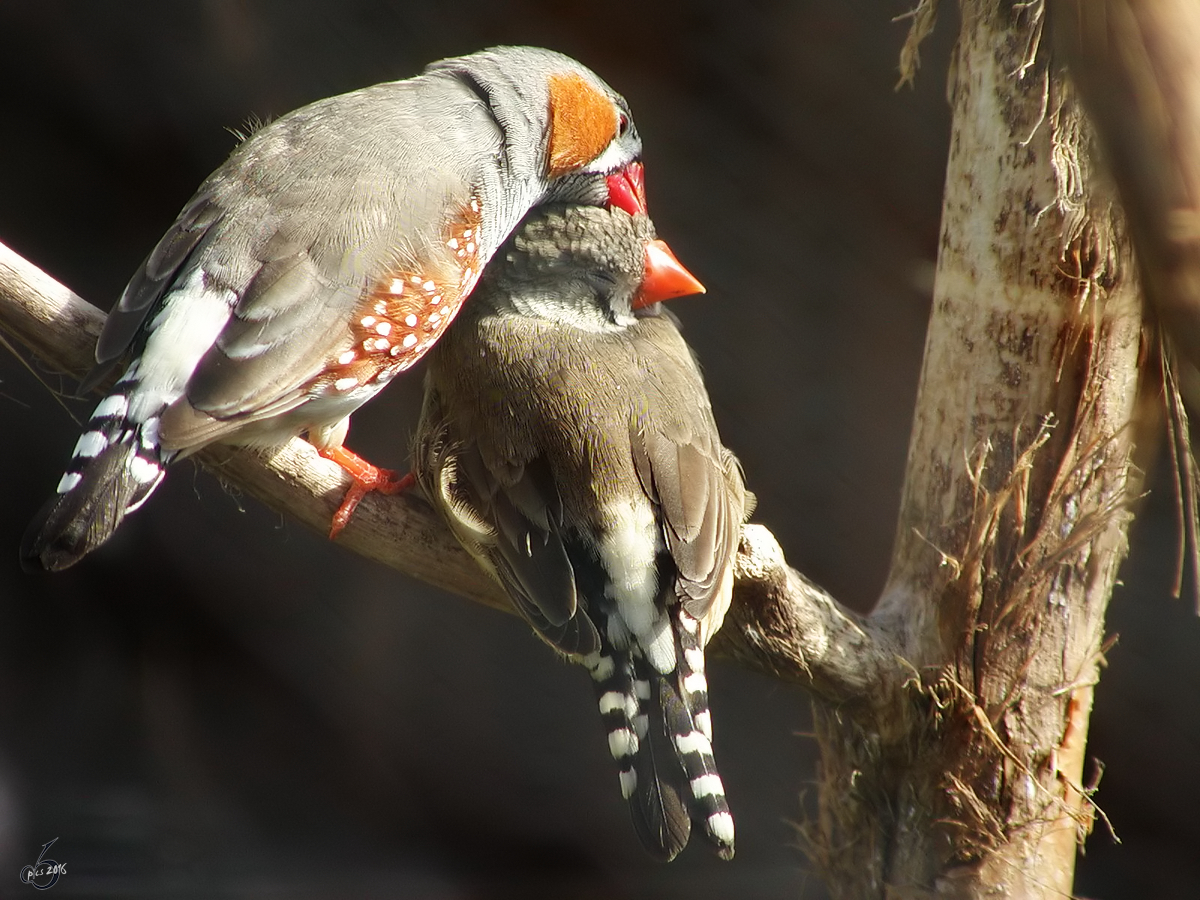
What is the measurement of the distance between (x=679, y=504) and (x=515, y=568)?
0.23m

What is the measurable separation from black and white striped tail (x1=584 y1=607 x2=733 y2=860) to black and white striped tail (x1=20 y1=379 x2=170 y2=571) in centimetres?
58

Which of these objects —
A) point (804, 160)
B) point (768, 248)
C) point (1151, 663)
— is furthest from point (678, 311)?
point (1151, 663)

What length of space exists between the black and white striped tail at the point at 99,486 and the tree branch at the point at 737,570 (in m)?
0.22

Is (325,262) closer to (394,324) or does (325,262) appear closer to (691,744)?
(394,324)

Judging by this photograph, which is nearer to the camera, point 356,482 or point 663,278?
point 356,482

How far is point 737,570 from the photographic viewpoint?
1.50m

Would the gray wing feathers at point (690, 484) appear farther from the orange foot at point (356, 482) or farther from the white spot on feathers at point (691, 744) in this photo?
the orange foot at point (356, 482)

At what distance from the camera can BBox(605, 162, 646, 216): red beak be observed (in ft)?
5.76

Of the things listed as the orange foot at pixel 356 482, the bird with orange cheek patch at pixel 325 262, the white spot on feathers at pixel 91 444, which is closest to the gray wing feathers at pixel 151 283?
the bird with orange cheek patch at pixel 325 262

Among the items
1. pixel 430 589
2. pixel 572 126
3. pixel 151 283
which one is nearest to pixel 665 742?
pixel 151 283

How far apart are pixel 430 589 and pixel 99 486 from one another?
1402 millimetres
